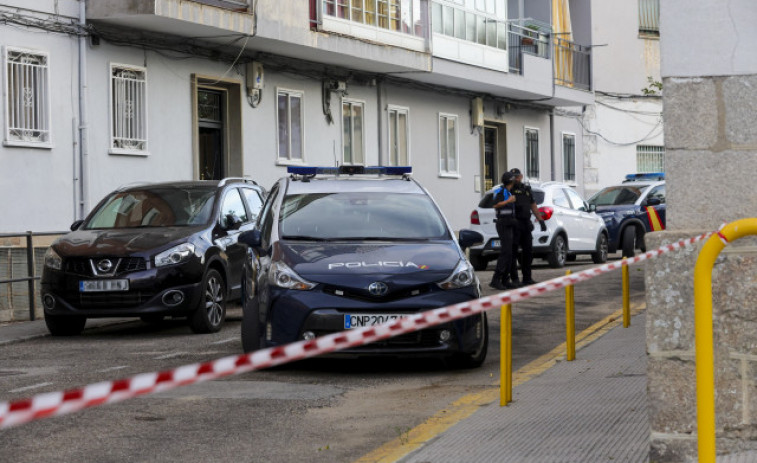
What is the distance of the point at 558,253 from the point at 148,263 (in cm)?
1301

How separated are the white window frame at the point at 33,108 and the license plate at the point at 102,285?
6.03 m

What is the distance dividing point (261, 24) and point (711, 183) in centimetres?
1800

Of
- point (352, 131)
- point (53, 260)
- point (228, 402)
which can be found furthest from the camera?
point (352, 131)

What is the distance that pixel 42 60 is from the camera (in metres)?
20.5

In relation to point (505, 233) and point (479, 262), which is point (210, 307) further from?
point (479, 262)

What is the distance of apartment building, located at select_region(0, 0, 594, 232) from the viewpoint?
Answer: 67.3ft

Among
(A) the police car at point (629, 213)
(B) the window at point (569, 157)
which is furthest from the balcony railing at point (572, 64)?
(A) the police car at point (629, 213)

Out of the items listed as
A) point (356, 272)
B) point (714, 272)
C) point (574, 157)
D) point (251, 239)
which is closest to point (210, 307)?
point (251, 239)

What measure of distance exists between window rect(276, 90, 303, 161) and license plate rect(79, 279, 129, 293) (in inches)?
500

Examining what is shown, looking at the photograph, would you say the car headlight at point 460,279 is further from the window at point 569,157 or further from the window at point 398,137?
the window at point 569,157

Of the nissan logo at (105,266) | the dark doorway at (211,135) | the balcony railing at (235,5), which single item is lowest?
the nissan logo at (105,266)

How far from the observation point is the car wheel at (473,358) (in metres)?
11.0

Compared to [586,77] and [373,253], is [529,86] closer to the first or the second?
[586,77]

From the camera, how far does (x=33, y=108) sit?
2034 centimetres
